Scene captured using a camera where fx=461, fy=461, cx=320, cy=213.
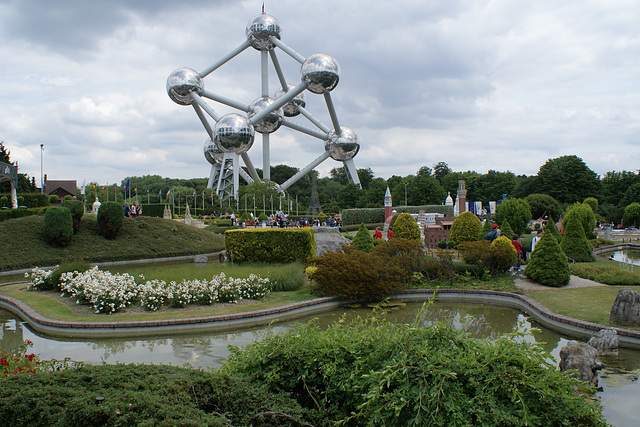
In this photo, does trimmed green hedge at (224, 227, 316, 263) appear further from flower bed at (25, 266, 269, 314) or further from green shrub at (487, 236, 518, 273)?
green shrub at (487, 236, 518, 273)

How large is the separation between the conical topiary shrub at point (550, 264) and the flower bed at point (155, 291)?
301 inches

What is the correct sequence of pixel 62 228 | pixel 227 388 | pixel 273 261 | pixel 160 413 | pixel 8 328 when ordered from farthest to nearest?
pixel 62 228, pixel 273 261, pixel 8 328, pixel 227 388, pixel 160 413

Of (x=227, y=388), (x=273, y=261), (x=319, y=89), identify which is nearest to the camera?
(x=227, y=388)

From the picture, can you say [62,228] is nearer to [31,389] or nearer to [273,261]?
[273,261]

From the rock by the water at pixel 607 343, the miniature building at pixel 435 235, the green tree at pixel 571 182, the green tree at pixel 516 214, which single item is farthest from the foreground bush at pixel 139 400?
the green tree at pixel 571 182

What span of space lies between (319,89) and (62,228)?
29.1 metres

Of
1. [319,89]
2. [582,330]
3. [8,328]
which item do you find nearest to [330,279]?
[582,330]

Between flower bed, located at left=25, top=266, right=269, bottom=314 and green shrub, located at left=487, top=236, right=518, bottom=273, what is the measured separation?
22.0ft

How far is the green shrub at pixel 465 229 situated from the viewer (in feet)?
70.6

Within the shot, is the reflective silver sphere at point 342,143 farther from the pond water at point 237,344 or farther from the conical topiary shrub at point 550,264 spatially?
the pond water at point 237,344

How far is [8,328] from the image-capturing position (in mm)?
9766

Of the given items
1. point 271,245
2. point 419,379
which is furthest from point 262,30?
point 419,379

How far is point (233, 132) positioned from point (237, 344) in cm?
3709

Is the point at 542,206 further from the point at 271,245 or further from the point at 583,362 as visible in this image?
the point at 583,362
